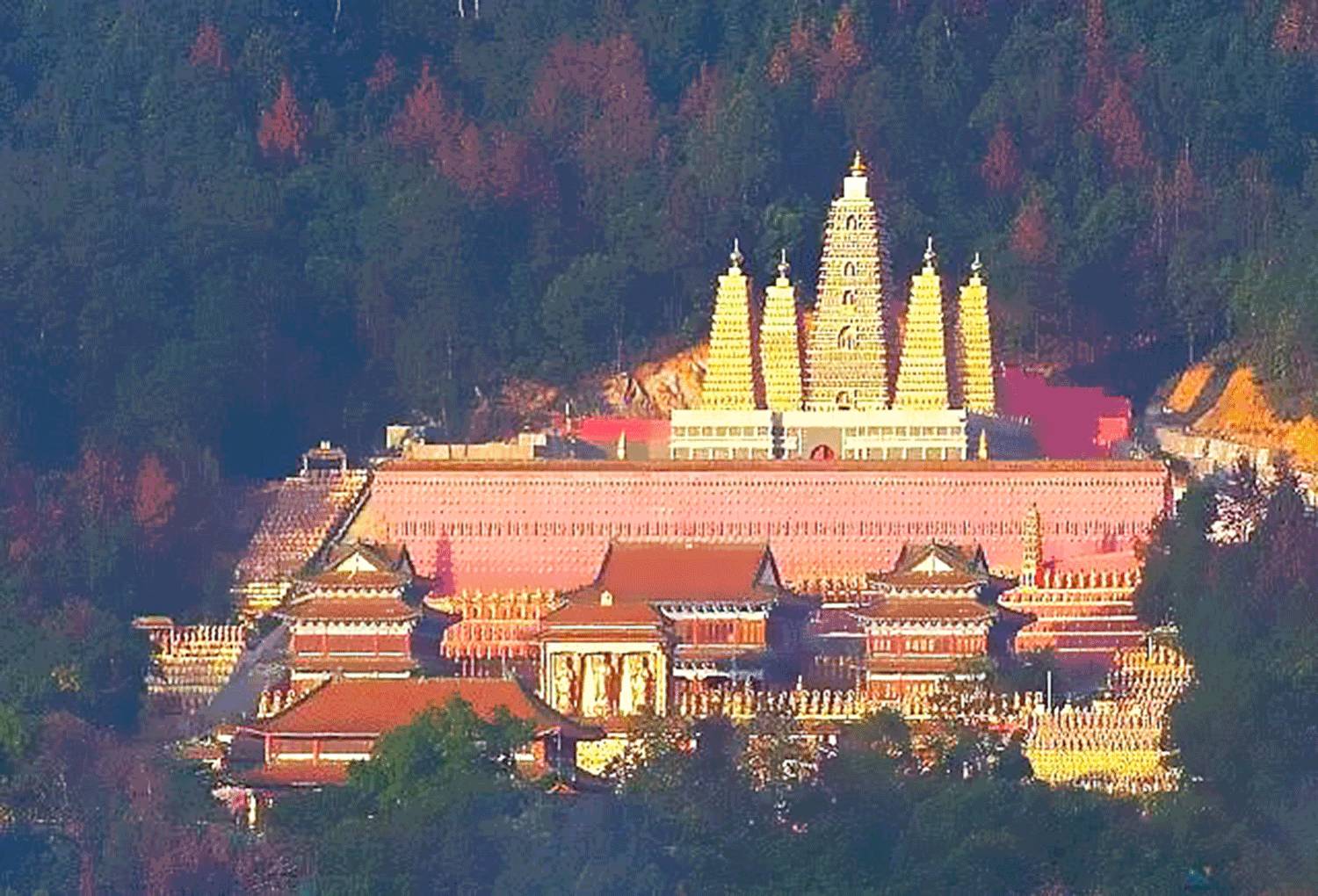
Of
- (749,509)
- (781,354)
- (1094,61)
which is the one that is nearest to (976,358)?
(781,354)

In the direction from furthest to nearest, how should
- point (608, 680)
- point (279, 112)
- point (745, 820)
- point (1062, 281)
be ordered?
point (279, 112) → point (1062, 281) → point (608, 680) → point (745, 820)

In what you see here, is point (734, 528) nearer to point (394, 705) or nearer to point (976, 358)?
point (976, 358)

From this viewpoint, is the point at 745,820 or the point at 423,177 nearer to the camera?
the point at 745,820

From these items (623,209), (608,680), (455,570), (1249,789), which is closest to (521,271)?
(623,209)

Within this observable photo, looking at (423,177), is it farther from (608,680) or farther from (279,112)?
(608,680)

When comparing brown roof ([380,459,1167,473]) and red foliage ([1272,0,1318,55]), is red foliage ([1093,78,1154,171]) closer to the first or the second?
red foliage ([1272,0,1318,55])

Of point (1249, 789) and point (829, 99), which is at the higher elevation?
point (829, 99)
